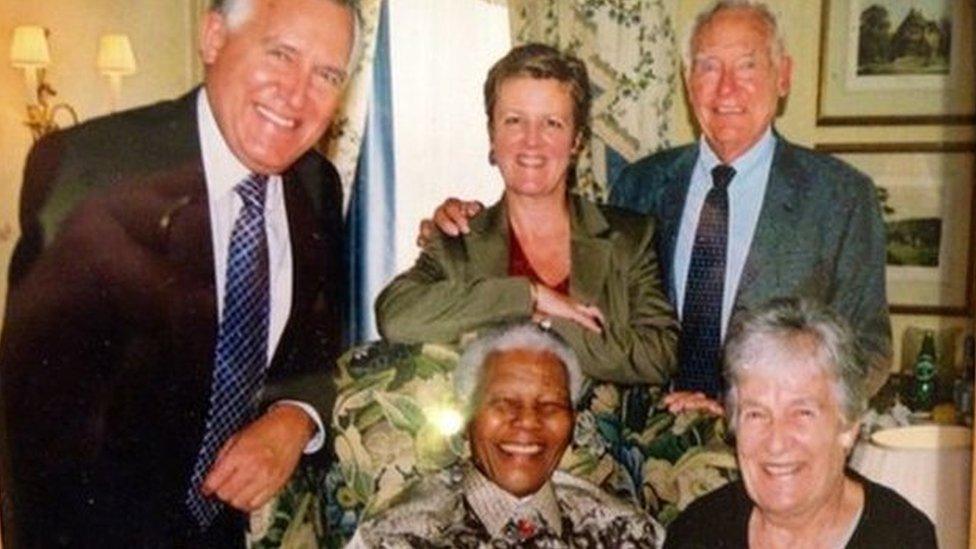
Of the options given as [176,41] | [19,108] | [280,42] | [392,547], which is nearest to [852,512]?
[392,547]

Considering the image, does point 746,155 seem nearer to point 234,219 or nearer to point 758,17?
point 758,17

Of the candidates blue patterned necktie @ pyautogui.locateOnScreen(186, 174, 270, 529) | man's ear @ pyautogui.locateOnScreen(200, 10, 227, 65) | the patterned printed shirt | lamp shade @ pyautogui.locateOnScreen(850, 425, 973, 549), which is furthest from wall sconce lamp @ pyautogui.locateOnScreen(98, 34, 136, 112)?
lamp shade @ pyautogui.locateOnScreen(850, 425, 973, 549)

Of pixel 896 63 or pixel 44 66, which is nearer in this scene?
pixel 896 63

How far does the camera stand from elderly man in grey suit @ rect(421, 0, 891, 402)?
4.87 feet

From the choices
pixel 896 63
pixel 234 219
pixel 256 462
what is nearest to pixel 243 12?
pixel 234 219

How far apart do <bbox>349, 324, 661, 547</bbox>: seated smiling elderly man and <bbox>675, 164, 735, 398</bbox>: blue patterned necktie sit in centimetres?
15

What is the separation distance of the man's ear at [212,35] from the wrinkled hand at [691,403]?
2.49 ft

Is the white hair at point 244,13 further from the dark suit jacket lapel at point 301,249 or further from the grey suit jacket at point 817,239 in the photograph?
the grey suit jacket at point 817,239

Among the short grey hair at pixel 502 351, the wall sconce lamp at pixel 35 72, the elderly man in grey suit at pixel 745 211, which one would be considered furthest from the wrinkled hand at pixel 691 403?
the wall sconce lamp at pixel 35 72

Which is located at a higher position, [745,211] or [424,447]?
[745,211]

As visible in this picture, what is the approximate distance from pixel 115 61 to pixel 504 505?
808 millimetres

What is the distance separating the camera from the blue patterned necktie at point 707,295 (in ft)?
5.00

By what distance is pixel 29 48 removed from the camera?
1677 mm

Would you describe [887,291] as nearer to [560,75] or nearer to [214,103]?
[560,75]
